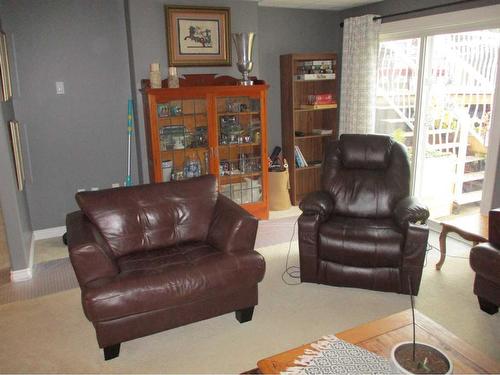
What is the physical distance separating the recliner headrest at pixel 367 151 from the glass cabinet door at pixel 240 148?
1.20m

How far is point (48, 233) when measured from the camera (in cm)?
417

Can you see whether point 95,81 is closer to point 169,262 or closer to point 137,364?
point 169,262

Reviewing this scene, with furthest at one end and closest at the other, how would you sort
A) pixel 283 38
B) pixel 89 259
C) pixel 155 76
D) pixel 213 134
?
pixel 283 38 → pixel 213 134 → pixel 155 76 → pixel 89 259

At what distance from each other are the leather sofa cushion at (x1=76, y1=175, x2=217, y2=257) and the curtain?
2.32m

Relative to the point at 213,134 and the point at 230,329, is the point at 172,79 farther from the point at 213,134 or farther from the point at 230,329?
the point at 230,329

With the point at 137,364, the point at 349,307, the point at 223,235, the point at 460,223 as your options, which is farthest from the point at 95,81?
the point at 460,223

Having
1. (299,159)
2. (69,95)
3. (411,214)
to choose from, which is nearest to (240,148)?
(299,159)

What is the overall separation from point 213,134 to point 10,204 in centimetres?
186

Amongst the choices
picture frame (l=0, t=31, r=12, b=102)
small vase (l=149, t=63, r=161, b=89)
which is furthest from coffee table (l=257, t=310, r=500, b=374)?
small vase (l=149, t=63, r=161, b=89)

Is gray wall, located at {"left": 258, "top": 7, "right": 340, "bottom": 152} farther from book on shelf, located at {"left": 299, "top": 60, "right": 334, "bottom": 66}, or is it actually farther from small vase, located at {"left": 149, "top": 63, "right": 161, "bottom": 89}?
small vase, located at {"left": 149, "top": 63, "right": 161, "bottom": 89}

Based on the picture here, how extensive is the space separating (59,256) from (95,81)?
1.70 meters

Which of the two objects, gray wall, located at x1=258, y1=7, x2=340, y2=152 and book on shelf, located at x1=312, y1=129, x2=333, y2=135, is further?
book on shelf, located at x1=312, y1=129, x2=333, y2=135

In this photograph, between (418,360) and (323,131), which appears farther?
(323,131)

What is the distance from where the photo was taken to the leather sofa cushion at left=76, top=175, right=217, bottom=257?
266cm
